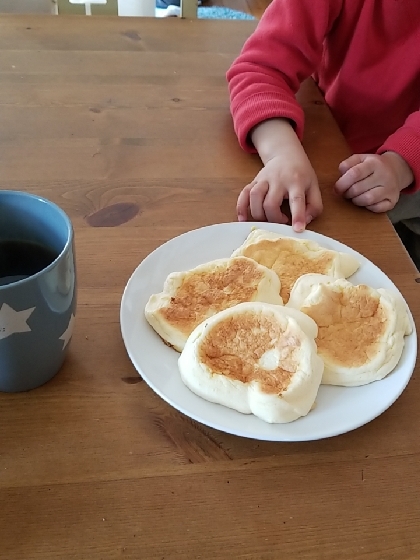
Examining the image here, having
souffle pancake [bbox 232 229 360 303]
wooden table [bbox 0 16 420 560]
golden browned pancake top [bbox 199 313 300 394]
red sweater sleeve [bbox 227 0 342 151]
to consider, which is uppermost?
red sweater sleeve [bbox 227 0 342 151]

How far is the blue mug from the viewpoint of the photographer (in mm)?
404

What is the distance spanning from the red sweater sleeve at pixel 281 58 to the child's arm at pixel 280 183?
0.16ft

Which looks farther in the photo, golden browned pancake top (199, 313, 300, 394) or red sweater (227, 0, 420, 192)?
red sweater (227, 0, 420, 192)

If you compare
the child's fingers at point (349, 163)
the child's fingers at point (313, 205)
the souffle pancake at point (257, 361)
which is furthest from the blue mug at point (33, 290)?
the child's fingers at point (349, 163)

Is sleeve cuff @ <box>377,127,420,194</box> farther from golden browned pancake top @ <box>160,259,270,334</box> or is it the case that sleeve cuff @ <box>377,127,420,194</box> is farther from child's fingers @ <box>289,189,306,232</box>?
golden browned pancake top @ <box>160,259,270,334</box>

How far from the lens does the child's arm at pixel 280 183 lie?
68cm

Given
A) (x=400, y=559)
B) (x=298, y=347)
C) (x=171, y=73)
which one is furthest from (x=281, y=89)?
(x=400, y=559)

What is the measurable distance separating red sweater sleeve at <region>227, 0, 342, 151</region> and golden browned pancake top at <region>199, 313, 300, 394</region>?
0.42 metres

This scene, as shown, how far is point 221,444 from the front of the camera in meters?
0.46

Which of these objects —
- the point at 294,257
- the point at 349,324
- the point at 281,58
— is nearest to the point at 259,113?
the point at 281,58

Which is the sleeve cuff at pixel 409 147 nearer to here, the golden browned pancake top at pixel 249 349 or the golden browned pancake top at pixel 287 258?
the golden browned pancake top at pixel 287 258

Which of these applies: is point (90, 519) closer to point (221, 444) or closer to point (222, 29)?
point (221, 444)

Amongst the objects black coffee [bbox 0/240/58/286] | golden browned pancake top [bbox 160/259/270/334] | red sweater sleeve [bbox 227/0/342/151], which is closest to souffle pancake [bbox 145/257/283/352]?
golden browned pancake top [bbox 160/259/270/334]

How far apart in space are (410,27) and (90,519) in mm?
932
